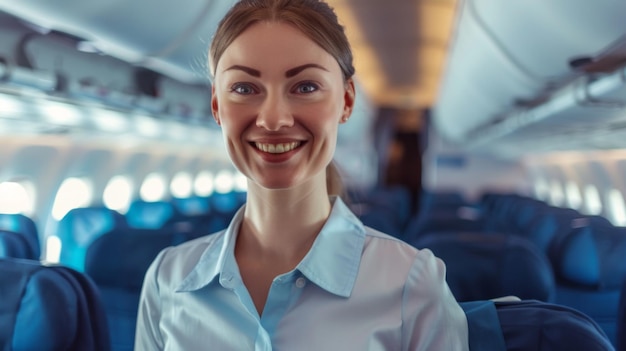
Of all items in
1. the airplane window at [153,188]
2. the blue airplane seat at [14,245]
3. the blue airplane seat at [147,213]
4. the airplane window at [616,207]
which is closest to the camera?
the blue airplane seat at [14,245]

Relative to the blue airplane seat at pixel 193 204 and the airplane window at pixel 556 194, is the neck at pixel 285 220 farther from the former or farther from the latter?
the airplane window at pixel 556 194

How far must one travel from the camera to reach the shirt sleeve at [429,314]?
1258 millimetres

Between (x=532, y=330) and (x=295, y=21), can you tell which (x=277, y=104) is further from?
(x=532, y=330)

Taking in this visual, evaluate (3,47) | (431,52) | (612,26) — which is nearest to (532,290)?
(612,26)

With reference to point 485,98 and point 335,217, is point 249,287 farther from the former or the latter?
point 485,98

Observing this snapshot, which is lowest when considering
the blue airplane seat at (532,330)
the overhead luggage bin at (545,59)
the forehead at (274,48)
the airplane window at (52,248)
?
the airplane window at (52,248)

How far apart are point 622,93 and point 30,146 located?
474cm

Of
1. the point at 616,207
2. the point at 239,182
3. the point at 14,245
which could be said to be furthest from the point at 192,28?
the point at 239,182

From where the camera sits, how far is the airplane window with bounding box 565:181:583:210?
942 cm

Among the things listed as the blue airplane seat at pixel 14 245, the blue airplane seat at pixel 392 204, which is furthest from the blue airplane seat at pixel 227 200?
the blue airplane seat at pixel 14 245

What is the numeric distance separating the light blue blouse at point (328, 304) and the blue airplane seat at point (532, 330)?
0.20m

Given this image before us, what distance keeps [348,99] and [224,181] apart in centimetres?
1319

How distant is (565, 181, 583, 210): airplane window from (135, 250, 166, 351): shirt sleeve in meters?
8.84

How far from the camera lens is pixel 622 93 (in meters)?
3.51
